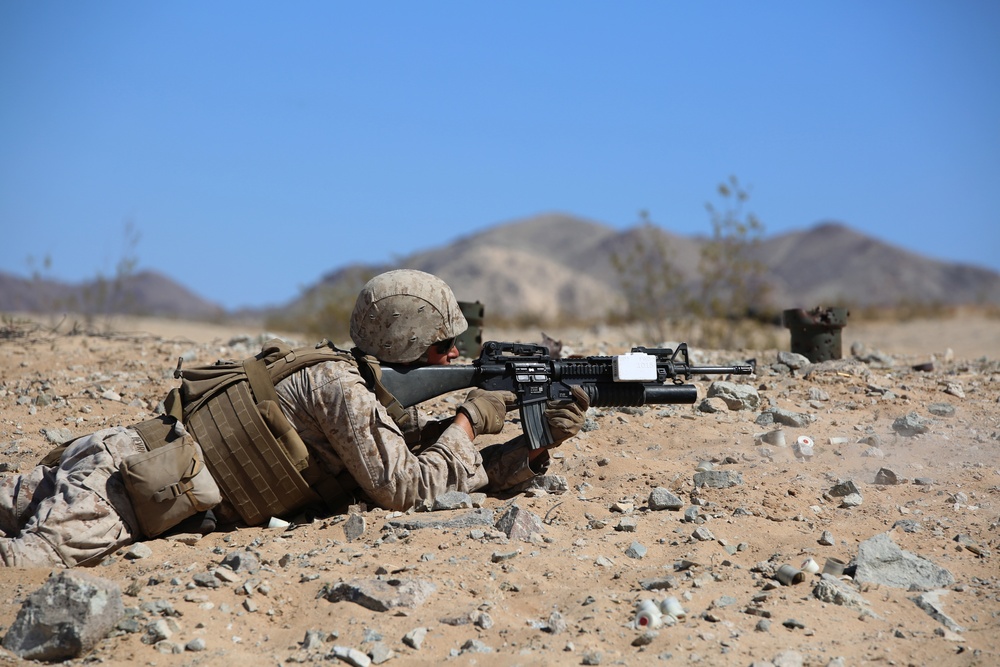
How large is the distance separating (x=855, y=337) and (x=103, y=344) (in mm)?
14954

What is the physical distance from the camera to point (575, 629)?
10.7 feet

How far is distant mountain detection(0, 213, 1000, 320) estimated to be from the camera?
4928 centimetres

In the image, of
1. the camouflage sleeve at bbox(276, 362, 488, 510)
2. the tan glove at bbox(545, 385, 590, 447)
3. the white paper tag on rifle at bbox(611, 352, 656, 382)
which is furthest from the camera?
the white paper tag on rifle at bbox(611, 352, 656, 382)

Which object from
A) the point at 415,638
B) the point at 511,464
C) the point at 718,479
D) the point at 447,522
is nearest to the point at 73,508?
the point at 447,522

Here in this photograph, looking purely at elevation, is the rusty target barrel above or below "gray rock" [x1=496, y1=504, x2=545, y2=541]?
above

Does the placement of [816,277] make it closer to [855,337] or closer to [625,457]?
[855,337]

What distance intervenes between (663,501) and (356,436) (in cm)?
145

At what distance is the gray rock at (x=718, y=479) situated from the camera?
15.6 feet

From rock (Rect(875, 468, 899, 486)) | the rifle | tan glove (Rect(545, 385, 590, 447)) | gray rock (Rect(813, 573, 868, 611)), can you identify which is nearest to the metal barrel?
the rifle

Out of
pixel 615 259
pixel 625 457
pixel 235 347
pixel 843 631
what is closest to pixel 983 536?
pixel 843 631

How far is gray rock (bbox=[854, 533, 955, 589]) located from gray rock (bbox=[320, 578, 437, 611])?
5.40 feet

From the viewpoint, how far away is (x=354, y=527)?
165 inches

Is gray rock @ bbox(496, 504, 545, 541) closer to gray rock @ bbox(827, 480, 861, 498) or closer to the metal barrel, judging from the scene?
the metal barrel

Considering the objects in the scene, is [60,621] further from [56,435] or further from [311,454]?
[56,435]
